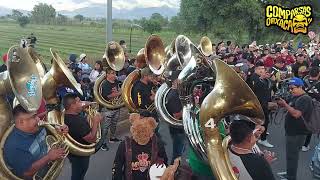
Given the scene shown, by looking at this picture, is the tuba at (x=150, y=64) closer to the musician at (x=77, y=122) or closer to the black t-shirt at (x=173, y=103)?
the black t-shirt at (x=173, y=103)

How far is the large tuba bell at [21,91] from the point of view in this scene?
12.5 ft

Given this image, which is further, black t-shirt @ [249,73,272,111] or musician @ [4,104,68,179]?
black t-shirt @ [249,73,272,111]

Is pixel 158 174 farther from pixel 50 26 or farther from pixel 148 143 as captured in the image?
pixel 50 26

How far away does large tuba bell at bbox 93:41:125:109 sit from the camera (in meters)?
7.47

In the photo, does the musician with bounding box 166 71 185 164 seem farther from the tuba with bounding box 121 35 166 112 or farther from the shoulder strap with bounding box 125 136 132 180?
the shoulder strap with bounding box 125 136 132 180

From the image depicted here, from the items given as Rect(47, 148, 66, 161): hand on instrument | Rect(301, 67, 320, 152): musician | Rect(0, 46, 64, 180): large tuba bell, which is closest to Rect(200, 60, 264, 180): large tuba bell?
Rect(47, 148, 66, 161): hand on instrument

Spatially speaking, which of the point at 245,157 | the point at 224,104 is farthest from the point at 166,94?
the point at 245,157

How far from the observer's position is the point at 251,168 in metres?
3.32

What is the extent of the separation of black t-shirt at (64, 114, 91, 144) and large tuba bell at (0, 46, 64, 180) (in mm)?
779

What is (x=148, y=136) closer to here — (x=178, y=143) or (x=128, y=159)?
(x=128, y=159)

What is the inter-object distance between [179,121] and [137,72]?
59.3 inches

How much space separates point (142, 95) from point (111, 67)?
1.19m

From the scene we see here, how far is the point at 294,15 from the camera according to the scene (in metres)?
22.9

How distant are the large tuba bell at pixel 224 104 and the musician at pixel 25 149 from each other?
1345 millimetres
